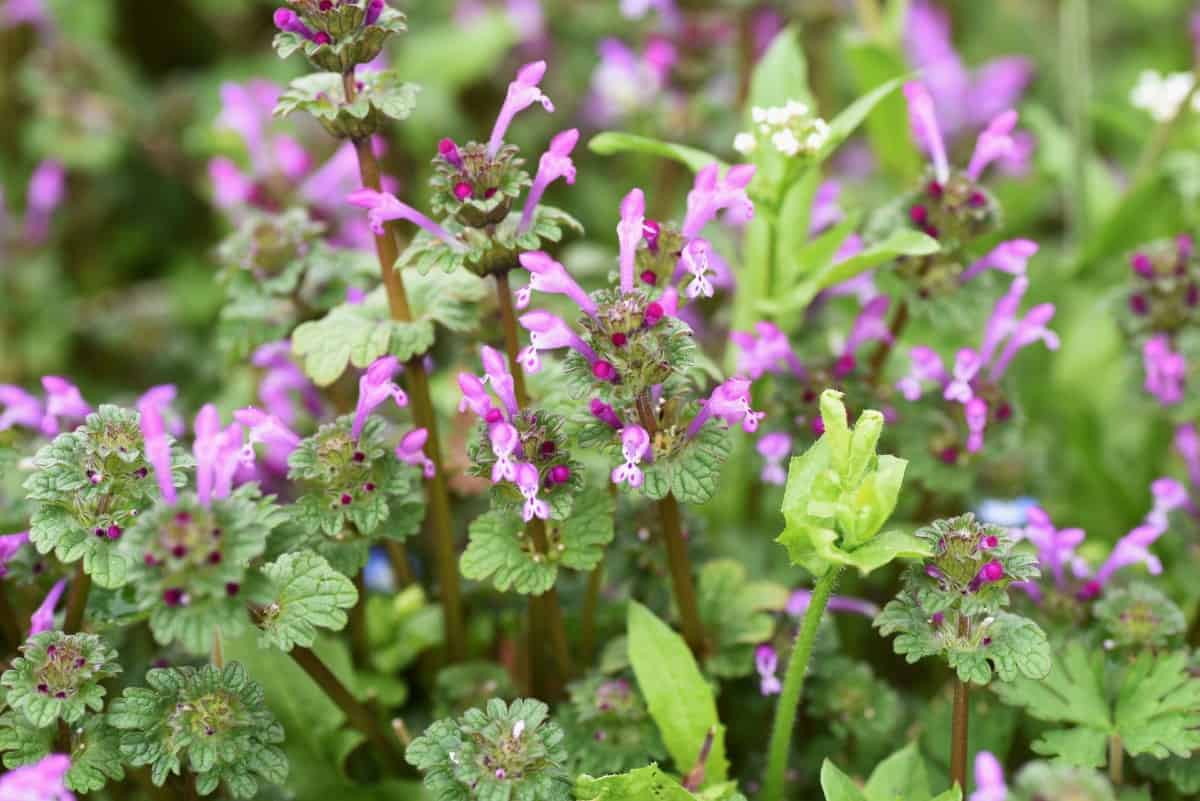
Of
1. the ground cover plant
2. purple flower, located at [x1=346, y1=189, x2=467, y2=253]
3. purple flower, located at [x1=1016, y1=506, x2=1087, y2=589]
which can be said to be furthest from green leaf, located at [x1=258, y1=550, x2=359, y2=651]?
purple flower, located at [x1=1016, y1=506, x2=1087, y2=589]

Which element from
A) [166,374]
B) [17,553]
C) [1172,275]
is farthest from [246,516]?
[166,374]

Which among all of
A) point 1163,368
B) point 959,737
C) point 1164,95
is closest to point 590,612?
point 959,737

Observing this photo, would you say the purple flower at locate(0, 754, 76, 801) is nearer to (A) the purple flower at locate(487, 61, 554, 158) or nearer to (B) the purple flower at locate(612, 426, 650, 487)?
(B) the purple flower at locate(612, 426, 650, 487)

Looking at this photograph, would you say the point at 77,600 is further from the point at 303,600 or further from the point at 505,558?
the point at 505,558

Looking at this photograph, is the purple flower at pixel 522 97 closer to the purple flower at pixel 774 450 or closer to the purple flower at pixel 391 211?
the purple flower at pixel 391 211

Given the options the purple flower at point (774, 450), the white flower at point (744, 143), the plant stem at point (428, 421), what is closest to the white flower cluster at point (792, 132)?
the white flower at point (744, 143)

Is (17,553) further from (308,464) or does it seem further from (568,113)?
(568,113)
